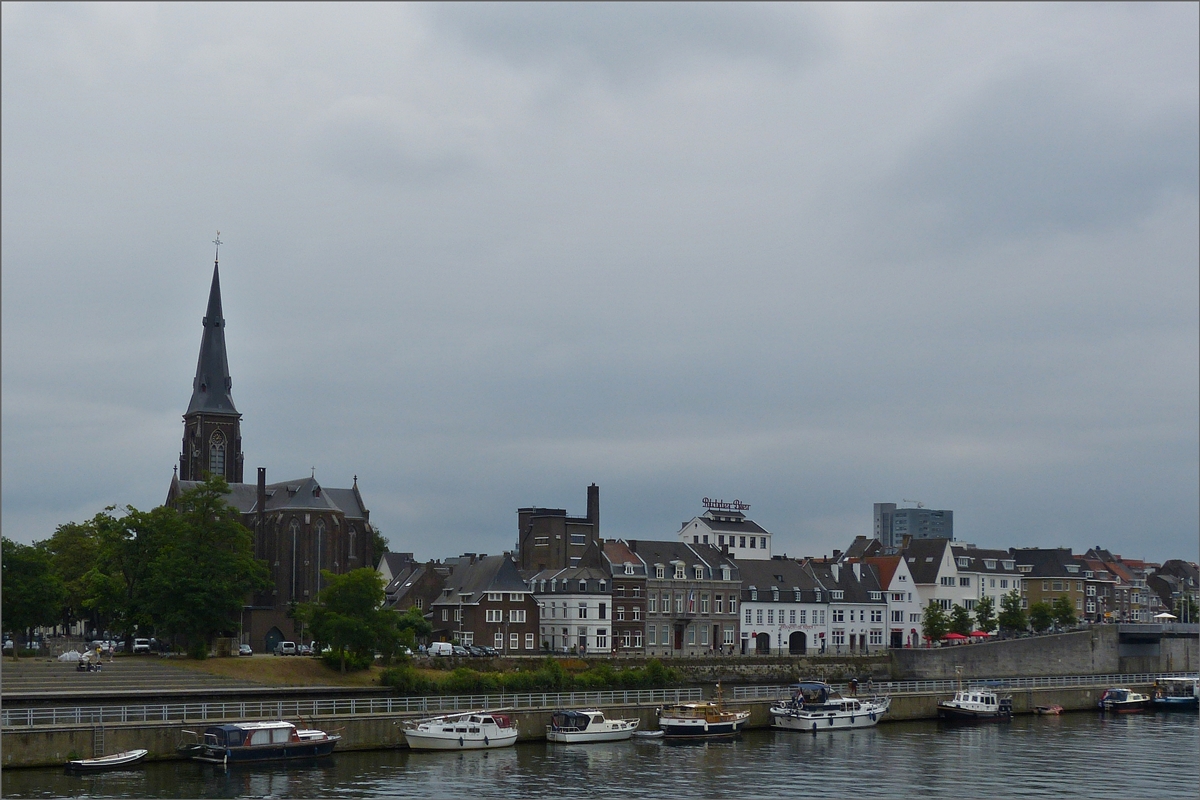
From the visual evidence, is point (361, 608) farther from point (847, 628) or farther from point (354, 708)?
point (847, 628)

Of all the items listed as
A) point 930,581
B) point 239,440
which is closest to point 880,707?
point 930,581

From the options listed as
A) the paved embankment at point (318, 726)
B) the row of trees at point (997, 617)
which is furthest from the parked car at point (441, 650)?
the row of trees at point (997, 617)

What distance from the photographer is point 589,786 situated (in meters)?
54.1

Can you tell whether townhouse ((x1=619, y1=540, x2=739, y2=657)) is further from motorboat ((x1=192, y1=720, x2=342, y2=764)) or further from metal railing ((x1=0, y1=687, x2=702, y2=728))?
motorboat ((x1=192, y1=720, x2=342, y2=764))

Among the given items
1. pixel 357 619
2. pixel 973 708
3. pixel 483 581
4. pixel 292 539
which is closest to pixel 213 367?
pixel 292 539

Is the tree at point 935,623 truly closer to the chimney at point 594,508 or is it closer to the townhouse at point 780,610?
the townhouse at point 780,610

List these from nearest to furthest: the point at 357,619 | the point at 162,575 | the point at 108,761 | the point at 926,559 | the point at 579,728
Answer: the point at 108,761, the point at 579,728, the point at 357,619, the point at 162,575, the point at 926,559

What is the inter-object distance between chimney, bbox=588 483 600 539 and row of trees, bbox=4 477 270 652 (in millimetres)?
27800

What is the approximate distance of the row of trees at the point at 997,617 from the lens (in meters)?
129

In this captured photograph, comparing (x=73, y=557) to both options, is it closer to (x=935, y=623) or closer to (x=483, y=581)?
(x=483, y=581)

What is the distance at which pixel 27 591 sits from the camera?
310 ft

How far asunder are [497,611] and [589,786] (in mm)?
54878

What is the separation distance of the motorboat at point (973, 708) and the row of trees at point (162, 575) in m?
47.2

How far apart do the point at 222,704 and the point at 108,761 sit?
309 inches
